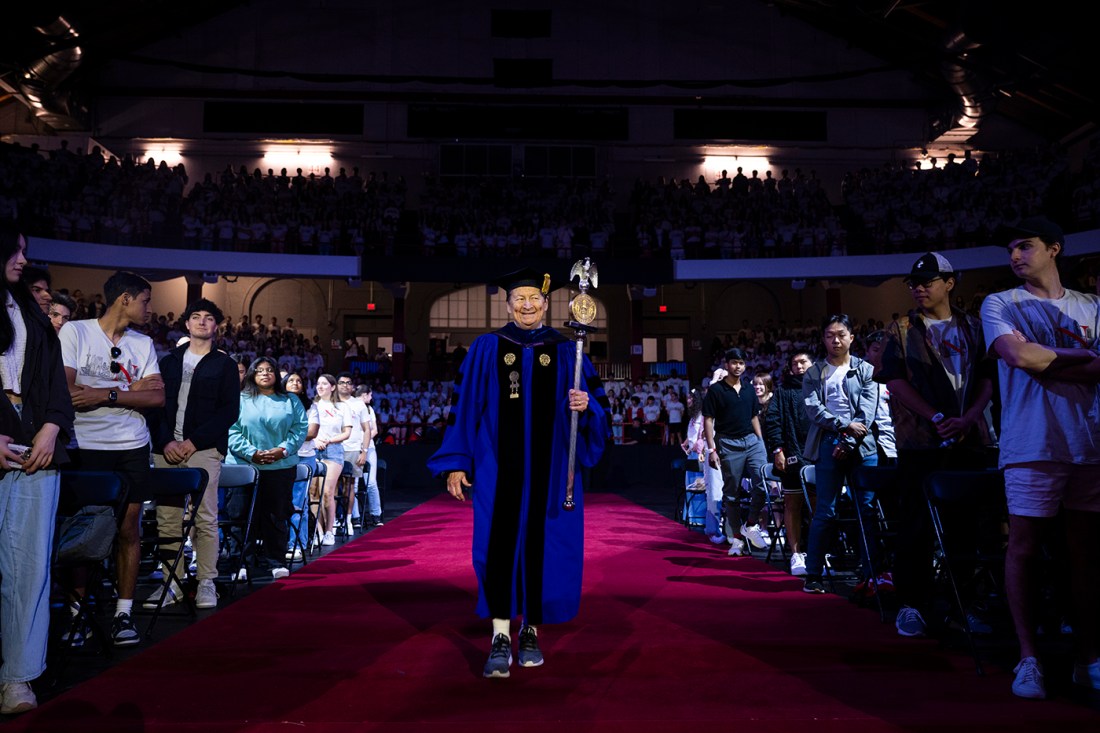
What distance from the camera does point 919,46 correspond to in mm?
22875

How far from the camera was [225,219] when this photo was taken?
2098 centimetres

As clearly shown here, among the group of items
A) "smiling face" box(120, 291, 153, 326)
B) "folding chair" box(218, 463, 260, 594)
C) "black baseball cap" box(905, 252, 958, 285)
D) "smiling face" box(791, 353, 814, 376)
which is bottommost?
"folding chair" box(218, 463, 260, 594)

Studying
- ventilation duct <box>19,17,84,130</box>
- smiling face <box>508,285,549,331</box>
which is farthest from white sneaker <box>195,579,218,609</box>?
ventilation duct <box>19,17,84,130</box>

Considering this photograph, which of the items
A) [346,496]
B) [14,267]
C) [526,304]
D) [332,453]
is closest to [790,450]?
[526,304]

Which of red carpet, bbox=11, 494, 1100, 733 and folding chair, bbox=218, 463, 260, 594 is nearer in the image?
red carpet, bbox=11, 494, 1100, 733

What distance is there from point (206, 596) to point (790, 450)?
434cm

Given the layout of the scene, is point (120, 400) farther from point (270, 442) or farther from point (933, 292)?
point (933, 292)

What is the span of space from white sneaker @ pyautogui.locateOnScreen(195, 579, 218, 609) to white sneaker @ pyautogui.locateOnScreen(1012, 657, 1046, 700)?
4.40 metres

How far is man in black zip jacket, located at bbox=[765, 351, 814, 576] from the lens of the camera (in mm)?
6531

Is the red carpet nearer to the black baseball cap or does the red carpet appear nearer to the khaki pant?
the khaki pant

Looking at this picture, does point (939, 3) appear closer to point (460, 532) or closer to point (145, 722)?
point (460, 532)

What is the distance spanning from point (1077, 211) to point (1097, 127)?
5173 mm

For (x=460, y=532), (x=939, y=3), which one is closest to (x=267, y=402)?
(x=460, y=532)

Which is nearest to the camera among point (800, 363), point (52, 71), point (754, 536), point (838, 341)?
point (838, 341)
